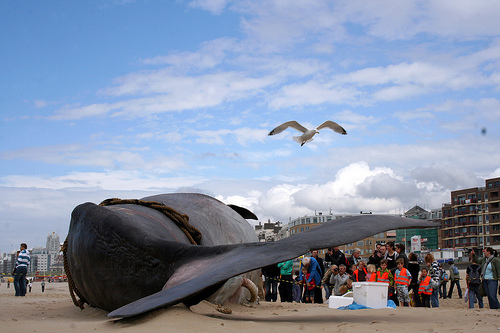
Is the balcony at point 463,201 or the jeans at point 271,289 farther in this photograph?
the balcony at point 463,201

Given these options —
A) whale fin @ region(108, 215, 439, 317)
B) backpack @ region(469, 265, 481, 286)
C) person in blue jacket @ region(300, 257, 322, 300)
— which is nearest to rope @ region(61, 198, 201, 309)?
whale fin @ region(108, 215, 439, 317)

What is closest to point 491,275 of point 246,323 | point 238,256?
point 246,323

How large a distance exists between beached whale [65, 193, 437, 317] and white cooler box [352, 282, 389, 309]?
2382mm

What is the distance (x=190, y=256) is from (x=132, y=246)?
675 mm

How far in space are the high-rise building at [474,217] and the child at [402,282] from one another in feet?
295

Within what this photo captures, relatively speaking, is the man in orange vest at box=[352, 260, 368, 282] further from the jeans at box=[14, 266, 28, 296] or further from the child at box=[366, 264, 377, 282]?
the jeans at box=[14, 266, 28, 296]

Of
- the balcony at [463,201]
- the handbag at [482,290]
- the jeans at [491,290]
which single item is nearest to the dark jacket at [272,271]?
the handbag at [482,290]

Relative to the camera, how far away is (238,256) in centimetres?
504

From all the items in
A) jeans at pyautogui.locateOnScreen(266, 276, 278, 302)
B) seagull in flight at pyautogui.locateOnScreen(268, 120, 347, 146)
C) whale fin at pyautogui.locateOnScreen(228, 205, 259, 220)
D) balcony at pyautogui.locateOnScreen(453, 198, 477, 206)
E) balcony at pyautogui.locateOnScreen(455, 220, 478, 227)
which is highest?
balcony at pyautogui.locateOnScreen(453, 198, 477, 206)

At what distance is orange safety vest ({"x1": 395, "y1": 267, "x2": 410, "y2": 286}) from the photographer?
1037 centimetres

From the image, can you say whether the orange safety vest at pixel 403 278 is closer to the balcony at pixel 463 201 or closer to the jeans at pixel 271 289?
the jeans at pixel 271 289

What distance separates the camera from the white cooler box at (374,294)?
7.77 meters

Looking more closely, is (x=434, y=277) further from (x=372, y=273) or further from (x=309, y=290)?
(x=309, y=290)

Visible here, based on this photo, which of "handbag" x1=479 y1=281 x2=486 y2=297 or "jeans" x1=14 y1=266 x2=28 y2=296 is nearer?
"handbag" x1=479 y1=281 x2=486 y2=297
